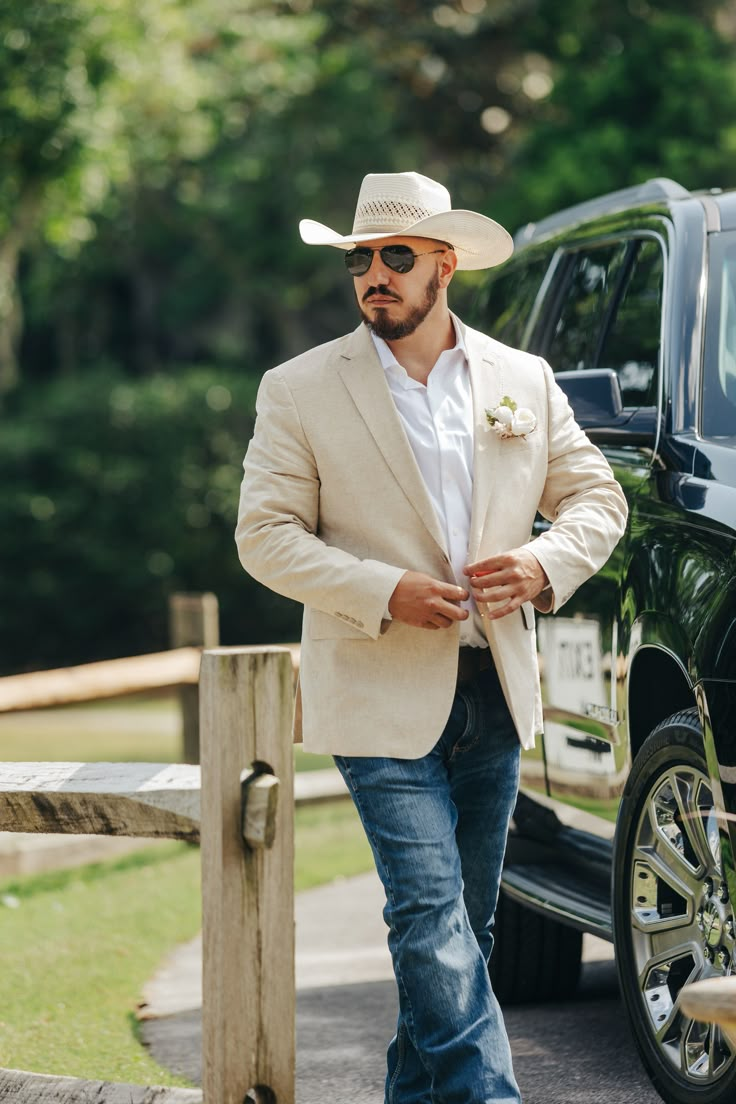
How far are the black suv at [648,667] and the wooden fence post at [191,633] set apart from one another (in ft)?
13.0

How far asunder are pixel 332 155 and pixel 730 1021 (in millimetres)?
23310

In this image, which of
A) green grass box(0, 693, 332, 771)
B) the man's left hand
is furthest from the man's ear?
green grass box(0, 693, 332, 771)

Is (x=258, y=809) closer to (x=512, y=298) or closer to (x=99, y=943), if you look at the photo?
(x=512, y=298)

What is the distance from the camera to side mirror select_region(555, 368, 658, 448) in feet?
16.2

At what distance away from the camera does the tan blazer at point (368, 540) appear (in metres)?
3.93

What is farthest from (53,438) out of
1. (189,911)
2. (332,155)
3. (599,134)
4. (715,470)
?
(715,470)

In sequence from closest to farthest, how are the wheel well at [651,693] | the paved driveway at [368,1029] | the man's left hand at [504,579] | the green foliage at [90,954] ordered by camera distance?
the man's left hand at [504,579] → the wheel well at [651,693] → the paved driveway at [368,1029] → the green foliage at [90,954]

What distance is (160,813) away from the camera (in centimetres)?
344

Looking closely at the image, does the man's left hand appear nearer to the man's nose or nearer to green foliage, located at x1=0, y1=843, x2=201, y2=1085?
the man's nose

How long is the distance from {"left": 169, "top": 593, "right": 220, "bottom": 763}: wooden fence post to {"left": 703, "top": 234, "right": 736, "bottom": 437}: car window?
16.6ft

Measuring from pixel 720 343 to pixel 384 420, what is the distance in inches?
53.9

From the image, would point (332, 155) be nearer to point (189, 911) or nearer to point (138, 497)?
point (138, 497)

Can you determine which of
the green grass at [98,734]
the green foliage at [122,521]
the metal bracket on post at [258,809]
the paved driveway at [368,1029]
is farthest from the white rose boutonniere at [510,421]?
the green foliage at [122,521]

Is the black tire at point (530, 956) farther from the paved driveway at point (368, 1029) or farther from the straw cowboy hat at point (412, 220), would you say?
the straw cowboy hat at point (412, 220)
